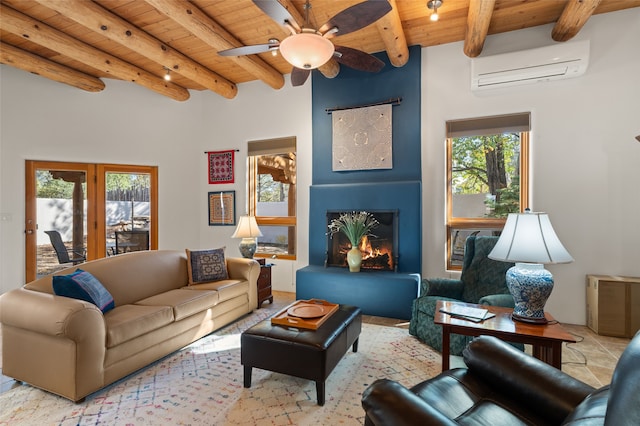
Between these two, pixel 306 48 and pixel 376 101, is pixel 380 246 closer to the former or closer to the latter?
pixel 376 101

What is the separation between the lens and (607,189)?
3428 mm

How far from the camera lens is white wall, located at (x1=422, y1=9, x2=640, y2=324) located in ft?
11.1

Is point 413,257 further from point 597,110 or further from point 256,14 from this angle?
point 256,14

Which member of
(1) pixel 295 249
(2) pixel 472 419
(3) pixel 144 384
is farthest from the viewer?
(1) pixel 295 249

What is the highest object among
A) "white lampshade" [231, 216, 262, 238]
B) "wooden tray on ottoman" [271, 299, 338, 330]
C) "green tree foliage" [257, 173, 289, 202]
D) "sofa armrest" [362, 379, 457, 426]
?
"green tree foliage" [257, 173, 289, 202]

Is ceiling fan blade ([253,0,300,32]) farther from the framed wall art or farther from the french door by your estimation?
the french door

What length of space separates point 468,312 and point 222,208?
170 inches

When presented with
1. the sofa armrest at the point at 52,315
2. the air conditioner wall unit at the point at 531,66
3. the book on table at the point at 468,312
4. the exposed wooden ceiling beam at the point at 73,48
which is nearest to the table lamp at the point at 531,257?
the book on table at the point at 468,312

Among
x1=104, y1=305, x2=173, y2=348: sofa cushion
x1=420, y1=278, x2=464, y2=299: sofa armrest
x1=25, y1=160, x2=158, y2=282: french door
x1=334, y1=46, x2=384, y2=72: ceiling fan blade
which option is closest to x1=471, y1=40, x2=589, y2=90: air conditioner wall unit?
x1=334, y1=46, x2=384, y2=72: ceiling fan blade

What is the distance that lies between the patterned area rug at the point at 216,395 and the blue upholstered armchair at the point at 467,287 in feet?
0.72

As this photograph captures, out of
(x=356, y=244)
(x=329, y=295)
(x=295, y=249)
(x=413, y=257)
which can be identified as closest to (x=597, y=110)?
(x=413, y=257)

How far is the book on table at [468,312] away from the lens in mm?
2143

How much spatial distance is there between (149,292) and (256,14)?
305 cm

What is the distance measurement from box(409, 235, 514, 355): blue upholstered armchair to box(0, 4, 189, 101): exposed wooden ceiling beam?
186 inches
